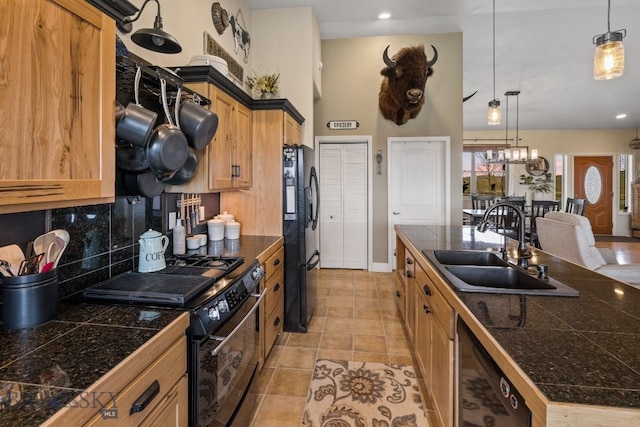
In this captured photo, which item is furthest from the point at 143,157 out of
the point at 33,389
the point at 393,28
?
the point at 393,28

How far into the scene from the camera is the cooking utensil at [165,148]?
1.39 metres

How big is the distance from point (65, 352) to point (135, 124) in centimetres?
87

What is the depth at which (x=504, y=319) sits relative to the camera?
1.04m

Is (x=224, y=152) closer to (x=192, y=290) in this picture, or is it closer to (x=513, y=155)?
(x=192, y=290)

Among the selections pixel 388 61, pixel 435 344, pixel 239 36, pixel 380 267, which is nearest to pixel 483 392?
pixel 435 344

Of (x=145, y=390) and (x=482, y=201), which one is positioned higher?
(x=482, y=201)

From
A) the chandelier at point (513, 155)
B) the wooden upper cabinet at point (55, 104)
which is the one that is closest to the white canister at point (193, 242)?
the wooden upper cabinet at point (55, 104)

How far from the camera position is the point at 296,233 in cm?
283

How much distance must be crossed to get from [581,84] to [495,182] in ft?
12.2

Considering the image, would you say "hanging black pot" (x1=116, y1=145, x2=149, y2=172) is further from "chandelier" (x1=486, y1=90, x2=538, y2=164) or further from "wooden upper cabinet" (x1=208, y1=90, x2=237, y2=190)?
"chandelier" (x1=486, y1=90, x2=538, y2=164)

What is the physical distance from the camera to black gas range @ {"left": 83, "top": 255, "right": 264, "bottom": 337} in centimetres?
124

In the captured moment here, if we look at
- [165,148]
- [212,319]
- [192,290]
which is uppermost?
[165,148]

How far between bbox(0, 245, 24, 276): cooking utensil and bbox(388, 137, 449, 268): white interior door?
4.44 m

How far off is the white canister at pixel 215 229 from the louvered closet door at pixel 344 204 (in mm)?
2680
